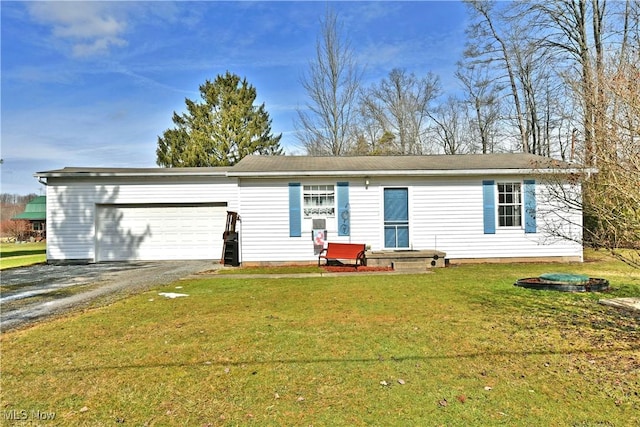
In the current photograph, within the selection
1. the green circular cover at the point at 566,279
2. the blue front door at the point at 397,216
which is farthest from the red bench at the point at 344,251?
the green circular cover at the point at 566,279

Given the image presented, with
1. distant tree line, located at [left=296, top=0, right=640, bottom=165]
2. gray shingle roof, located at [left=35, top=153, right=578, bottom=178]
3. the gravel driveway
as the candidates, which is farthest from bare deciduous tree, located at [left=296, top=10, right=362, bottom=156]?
the gravel driveway

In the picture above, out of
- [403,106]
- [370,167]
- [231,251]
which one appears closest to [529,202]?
[370,167]

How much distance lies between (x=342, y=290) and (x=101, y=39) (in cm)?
1167

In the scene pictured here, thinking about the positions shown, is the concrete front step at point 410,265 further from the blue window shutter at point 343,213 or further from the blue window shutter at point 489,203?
the blue window shutter at point 489,203

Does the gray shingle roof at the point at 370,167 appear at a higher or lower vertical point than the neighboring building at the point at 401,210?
higher

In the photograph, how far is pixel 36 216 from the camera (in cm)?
2888

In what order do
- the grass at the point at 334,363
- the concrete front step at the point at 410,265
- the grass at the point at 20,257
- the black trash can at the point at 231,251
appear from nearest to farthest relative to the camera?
the grass at the point at 334,363, the concrete front step at the point at 410,265, the black trash can at the point at 231,251, the grass at the point at 20,257

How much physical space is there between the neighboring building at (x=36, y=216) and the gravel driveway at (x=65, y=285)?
65.6 feet

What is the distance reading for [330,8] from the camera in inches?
1032

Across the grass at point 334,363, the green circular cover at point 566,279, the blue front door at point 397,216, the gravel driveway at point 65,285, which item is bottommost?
the grass at point 334,363

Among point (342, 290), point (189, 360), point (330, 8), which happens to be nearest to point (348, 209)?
point (342, 290)

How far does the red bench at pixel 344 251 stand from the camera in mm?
10898

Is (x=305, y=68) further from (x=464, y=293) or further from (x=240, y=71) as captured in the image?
(x=464, y=293)

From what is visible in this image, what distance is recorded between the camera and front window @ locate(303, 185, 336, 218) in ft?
39.5
